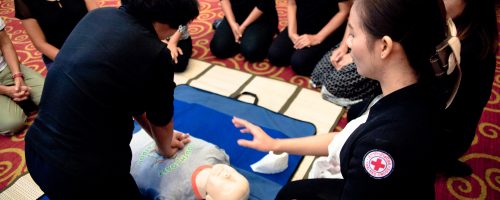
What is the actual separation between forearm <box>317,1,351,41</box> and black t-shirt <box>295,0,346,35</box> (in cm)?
5

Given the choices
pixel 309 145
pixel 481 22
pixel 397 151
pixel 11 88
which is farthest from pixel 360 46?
pixel 11 88

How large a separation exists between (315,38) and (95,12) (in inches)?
59.6

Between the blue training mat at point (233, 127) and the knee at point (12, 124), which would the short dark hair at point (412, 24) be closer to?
the blue training mat at point (233, 127)

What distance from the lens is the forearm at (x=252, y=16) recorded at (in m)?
Result: 2.37

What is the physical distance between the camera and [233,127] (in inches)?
67.7

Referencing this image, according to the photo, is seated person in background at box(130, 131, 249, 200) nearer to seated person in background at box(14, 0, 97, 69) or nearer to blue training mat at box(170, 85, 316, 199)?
blue training mat at box(170, 85, 316, 199)

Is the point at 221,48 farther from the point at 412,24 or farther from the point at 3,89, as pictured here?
the point at 412,24

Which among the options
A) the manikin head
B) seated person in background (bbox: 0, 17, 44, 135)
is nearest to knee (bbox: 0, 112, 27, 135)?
seated person in background (bbox: 0, 17, 44, 135)

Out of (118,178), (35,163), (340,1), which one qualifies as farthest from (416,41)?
(340,1)

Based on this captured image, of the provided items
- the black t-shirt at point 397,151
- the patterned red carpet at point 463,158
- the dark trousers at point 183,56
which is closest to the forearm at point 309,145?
the black t-shirt at point 397,151

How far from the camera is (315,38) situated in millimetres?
2137

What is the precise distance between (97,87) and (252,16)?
1.71m

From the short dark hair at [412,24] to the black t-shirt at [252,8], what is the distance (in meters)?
1.74

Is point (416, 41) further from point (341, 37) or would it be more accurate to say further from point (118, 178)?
point (341, 37)
